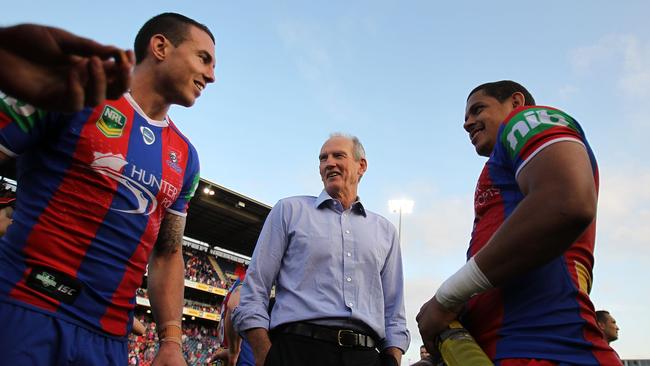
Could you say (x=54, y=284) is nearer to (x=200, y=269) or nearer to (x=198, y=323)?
(x=200, y=269)

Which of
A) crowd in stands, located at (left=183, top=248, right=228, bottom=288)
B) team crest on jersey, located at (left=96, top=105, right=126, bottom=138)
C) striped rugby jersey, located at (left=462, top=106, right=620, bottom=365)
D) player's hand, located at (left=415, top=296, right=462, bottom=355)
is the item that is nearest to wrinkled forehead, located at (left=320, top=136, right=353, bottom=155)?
team crest on jersey, located at (left=96, top=105, right=126, bottom=138)

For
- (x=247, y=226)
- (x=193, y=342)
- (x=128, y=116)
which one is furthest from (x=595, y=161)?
(x=193, y=342)

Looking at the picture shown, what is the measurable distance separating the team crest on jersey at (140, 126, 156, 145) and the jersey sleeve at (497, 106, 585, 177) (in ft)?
5.29

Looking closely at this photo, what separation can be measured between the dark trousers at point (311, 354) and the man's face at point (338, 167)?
3.90ft

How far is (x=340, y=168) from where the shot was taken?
3.75 m

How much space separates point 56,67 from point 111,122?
1.31 metres

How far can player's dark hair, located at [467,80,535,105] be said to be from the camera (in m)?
2.38

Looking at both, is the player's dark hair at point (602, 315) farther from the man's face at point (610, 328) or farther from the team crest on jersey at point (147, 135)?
the team crest on jersey at point (147, 135)

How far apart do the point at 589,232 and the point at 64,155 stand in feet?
7.05

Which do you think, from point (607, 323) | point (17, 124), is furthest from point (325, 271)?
point (607, 323)

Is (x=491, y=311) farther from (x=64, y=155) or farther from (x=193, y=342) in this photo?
(x=193, y=342)

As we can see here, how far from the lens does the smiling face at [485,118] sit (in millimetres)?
2320

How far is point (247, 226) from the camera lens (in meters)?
29.1

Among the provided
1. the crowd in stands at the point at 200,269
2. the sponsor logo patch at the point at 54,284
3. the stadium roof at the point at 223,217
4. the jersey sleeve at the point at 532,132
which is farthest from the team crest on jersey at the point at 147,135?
the crowd in stands at the point at 200,269
